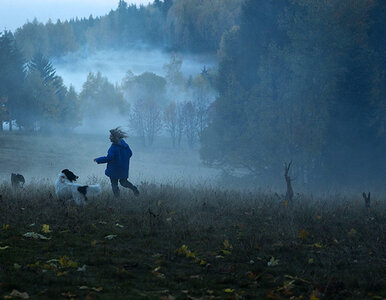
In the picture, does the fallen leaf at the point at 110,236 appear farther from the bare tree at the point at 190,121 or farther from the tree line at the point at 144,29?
the tree line at the point at 144,29

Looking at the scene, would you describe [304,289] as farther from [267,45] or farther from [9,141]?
[9,141]

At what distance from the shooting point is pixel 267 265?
6.45m

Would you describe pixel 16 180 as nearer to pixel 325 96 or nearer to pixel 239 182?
pixel 239 182

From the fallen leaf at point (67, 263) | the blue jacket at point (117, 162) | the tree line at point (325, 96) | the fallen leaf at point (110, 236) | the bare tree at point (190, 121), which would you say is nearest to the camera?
the fallen leaf at point (67, 263)

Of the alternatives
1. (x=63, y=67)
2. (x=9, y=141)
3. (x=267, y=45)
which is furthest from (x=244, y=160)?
(x=63, y=67)

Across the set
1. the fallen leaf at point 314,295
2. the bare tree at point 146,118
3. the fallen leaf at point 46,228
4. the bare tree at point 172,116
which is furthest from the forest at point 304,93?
the bare tree at point 172,116

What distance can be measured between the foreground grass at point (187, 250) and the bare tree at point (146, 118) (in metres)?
46.5

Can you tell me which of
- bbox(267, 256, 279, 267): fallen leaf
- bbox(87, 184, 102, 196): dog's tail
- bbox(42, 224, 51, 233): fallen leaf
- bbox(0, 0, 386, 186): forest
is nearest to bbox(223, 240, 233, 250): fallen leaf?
bbox(267, 256, 279, 267): fallen leaf

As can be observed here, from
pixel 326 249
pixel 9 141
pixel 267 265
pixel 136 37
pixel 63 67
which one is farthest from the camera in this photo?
pixel 136 37

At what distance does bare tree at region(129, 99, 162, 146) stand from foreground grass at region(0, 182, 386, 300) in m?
46.5

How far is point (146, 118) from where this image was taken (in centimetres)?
5847

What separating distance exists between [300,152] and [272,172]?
217 cm

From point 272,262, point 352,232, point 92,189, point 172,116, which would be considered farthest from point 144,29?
point 272,262

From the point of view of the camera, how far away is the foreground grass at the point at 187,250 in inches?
202
